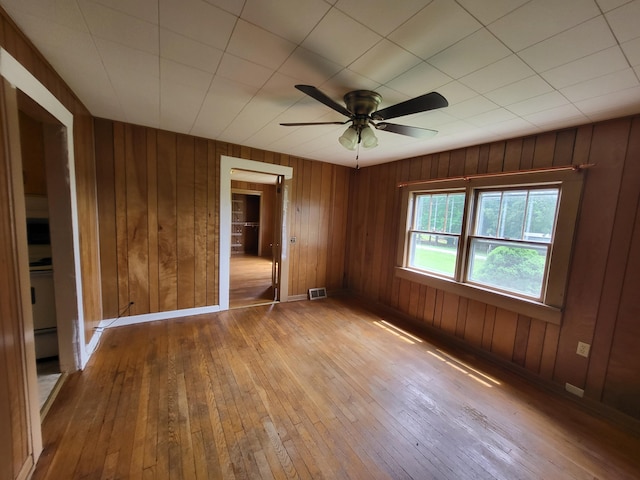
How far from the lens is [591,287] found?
6.97 ft

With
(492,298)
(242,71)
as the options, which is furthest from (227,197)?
(492,298)

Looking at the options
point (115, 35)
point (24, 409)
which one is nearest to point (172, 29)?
point (115, 35)

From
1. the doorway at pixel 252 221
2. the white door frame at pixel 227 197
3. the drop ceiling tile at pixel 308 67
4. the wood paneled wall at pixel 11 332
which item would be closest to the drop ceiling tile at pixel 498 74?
the drop ceiling tile at pixel 308 67

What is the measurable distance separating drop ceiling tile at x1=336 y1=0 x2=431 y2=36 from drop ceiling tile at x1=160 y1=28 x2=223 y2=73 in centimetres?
82

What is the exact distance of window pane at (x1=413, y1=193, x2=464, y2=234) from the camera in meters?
3.18

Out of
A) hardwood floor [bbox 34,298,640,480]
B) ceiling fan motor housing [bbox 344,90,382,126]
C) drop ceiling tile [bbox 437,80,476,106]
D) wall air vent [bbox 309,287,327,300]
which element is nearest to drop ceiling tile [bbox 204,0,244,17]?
ceiling fan motor housing [bbox 344,90,382,126]

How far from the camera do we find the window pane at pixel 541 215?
94.0 inches

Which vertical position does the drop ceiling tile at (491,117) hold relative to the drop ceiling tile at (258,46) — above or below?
below

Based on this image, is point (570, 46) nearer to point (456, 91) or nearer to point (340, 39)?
point (456, 91)

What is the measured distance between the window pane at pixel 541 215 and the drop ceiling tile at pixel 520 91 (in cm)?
111

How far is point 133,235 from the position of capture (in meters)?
3.10

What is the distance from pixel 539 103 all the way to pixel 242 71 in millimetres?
2155

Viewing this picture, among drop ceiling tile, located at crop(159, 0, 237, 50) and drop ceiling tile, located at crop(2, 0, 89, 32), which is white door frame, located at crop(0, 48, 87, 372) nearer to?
drop ceiling tile, located at crop(2, 0, 89, 32)

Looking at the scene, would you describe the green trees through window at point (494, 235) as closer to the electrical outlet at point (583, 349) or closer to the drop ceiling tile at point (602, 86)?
the electrical outlet at point (583, 349)
